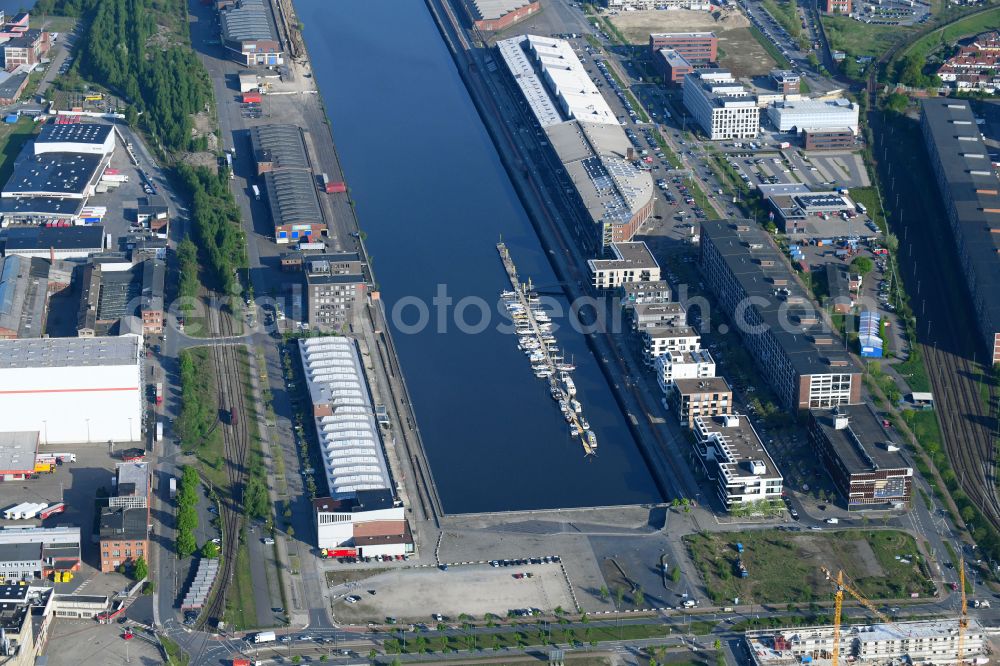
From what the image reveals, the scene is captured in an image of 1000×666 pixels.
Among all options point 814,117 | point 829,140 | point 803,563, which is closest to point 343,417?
point 803,563

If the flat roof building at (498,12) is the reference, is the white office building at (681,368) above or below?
below

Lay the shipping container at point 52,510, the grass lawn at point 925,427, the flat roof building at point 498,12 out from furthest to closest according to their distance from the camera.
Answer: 1. the flat roof building at point 498,12
2. the grass lawn at point 925,427
3. the shipping container at point 52,510

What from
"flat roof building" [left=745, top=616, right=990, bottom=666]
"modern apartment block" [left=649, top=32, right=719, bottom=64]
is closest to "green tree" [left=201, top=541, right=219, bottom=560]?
"flat roof building" [left=745, top=616, right=990, bottom=666]

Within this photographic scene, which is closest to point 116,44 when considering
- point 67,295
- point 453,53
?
point 453,53

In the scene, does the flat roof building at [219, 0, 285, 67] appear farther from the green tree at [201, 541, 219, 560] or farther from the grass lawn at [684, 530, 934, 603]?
the grass lawn at [684, 530, 934, 603]

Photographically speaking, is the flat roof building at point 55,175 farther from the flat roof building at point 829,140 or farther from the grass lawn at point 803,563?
the grass lawn at point 803,563

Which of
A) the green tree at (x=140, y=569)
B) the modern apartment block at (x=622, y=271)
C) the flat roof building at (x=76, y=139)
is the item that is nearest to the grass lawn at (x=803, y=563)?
the green tree at (x=140, y=569)
